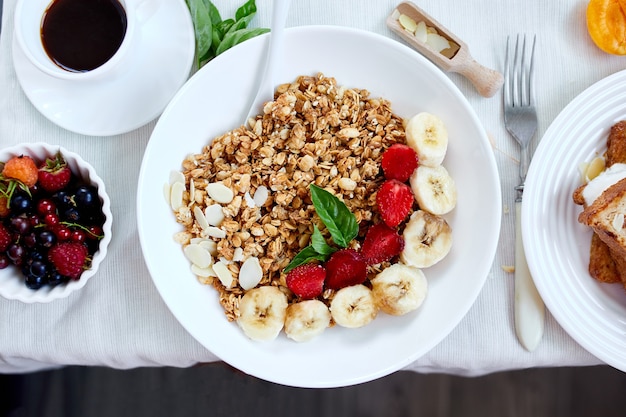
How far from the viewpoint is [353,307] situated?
0.89 metres

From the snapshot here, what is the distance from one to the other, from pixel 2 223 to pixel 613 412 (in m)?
1.48

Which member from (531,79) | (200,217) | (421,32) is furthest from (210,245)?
(531,79)

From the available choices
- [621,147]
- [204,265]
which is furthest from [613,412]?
[204,265]

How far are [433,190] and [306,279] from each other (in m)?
0.23

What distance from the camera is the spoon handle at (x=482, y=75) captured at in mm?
998

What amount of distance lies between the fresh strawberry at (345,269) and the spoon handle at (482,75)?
0.35 m

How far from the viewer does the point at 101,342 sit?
1.00 metres

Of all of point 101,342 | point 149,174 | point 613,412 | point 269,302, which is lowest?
point 613,412

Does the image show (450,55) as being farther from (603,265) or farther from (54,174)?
(54,174)

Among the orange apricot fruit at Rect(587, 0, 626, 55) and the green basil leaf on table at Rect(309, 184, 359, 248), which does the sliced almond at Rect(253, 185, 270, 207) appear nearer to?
the green basil leaf on table at Rect(309, 184, 359, 248)

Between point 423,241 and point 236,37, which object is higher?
point 236,37

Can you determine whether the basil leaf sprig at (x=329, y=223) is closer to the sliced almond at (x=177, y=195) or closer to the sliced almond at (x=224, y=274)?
the sliced almond at (x=224, y=274)

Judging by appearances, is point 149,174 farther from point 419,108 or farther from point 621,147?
point 621,147

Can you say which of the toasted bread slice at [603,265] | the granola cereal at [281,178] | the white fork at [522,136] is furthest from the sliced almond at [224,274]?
the toasted bread slice at [603,265]
